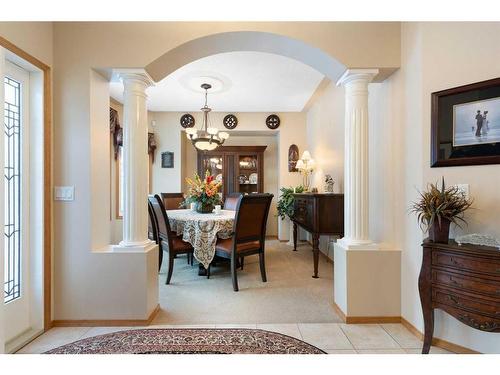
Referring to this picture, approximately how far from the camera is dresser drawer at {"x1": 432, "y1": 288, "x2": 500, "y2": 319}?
1406 mm

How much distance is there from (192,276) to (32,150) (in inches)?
83.6

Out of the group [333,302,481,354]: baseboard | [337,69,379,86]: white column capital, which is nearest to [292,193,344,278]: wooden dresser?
[333,302,481,354]: baseboard

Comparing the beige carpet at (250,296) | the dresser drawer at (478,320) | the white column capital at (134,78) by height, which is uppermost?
the white column capital at (134,78)

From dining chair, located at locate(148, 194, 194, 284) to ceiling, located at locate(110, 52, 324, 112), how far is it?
66.9 inches

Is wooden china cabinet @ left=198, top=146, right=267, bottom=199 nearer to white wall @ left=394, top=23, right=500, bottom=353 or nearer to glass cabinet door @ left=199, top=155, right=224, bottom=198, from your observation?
glass cabinet door @ left=199, top=155, right=224, bottom=198

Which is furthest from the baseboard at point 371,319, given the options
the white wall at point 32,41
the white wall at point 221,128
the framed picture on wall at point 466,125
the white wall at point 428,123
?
the white wall at point 221,128

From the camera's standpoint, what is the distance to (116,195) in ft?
15.4

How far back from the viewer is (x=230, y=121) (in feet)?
17.0

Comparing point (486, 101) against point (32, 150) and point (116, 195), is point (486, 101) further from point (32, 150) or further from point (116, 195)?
point (116, 195)

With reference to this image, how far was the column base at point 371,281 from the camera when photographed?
2.14m

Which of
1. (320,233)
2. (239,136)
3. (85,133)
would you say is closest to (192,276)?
(320,233)

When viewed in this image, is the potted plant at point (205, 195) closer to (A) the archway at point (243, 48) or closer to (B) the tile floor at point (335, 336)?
(A) the archway at point (243, 48)

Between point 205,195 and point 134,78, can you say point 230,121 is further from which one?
point 134,78

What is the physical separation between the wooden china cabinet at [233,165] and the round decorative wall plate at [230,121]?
44 cm
